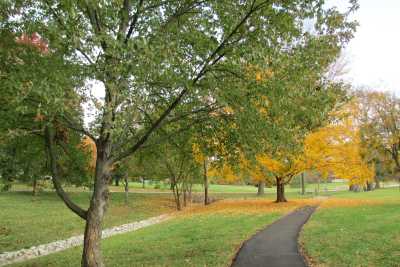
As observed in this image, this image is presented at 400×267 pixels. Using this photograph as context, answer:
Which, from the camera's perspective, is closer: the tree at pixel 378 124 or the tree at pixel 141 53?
the tree at pixel 141 53

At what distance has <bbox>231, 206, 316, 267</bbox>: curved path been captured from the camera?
27.8ft

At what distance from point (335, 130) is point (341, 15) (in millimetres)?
18284

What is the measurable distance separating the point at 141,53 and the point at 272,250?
280 inches

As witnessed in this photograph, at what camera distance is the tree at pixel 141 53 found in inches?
224

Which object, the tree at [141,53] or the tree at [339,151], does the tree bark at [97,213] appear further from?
the tree at [339,151]

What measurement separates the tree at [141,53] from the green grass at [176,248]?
2571 mm

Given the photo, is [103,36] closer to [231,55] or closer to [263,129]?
[231,55]

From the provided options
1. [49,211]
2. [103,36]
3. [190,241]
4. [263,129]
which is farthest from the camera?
[49,211]

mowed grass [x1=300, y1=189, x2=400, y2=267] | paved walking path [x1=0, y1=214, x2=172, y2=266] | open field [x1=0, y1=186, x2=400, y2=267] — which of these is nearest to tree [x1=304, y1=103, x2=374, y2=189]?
open field [x1=0, y1=186, x2=400, y2=267]

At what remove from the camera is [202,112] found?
8.79m

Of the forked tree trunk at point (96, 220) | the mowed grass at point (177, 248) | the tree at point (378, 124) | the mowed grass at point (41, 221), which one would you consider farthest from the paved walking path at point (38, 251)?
the tree at point (378, 124)

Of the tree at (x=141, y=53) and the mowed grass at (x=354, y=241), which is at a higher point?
the tree at (x=141, y=53)

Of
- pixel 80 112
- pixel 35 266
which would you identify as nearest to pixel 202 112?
pixel 80 112

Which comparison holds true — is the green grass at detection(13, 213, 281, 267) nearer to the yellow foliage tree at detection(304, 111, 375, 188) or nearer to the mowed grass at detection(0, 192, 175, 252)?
the mowed grass at detection(0, 192, 175, 252)
